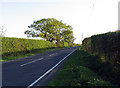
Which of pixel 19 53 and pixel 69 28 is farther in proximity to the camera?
pixel 69 28

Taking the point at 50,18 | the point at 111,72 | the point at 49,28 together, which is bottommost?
the point at 111,72

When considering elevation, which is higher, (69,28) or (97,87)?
(69,28)

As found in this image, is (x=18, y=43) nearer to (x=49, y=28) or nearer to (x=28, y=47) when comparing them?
(x=28, y=47)

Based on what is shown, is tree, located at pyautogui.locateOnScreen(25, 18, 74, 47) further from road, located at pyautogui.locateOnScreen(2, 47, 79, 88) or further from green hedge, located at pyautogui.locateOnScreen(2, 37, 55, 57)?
road, located at pyautogui.locateOnScreen(2, 47, 79, 88)

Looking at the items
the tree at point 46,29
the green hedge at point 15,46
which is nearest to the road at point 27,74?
the green hedge at point 15,46

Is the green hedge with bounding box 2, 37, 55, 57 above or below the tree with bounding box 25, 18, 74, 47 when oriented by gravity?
below

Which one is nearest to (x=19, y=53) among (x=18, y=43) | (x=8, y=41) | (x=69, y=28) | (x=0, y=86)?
(x=18, y=43)

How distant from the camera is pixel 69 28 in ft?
186

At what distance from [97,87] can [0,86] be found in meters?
4.49

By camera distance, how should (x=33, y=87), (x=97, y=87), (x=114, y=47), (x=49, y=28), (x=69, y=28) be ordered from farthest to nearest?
1. (x=69, y=28)
2. (x=49, y=28)
3. (x=114, y=47)
4. (x=33, y=87)
5. (x=97, y=87)

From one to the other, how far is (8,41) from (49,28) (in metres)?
29.7

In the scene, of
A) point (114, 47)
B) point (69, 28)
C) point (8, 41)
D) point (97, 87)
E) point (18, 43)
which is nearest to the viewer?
point (97, 87)

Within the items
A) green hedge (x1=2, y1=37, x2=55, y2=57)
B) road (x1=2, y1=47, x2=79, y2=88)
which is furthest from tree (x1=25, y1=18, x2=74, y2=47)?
road (x1=2, y1=47, x2=79, y2=88)

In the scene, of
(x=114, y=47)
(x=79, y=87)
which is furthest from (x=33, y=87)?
(x=114, y=47)
